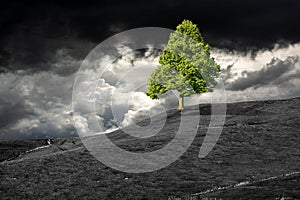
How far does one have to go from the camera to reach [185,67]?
70.4m

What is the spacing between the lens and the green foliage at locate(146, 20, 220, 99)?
70312 mm

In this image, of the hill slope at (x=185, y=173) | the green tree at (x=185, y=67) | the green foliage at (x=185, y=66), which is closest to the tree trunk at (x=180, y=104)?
the green tree at (x=185, y=67)

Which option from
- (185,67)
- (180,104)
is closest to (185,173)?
(180,104)

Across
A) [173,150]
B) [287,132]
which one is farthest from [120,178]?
[287,132]

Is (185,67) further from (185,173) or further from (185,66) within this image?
(185,173)

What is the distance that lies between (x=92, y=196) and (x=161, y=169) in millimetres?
8321

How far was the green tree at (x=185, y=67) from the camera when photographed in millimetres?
70312

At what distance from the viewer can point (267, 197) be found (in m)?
21.2

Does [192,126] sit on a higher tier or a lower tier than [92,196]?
higher

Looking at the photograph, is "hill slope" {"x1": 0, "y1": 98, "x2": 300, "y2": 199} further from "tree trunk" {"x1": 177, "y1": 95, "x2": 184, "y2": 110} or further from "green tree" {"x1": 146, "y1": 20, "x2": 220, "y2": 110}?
"green tree" {"x1": 146, "y1": 20, "x2": 220, "y2": 110}

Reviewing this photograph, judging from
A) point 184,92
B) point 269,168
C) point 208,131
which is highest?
point 184,92

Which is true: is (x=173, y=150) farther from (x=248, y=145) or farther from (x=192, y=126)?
(x=192, y=126)

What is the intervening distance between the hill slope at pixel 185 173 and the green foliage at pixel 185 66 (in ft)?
67.3

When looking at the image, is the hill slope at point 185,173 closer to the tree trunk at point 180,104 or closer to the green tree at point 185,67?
the tree trunk at point 180,104
